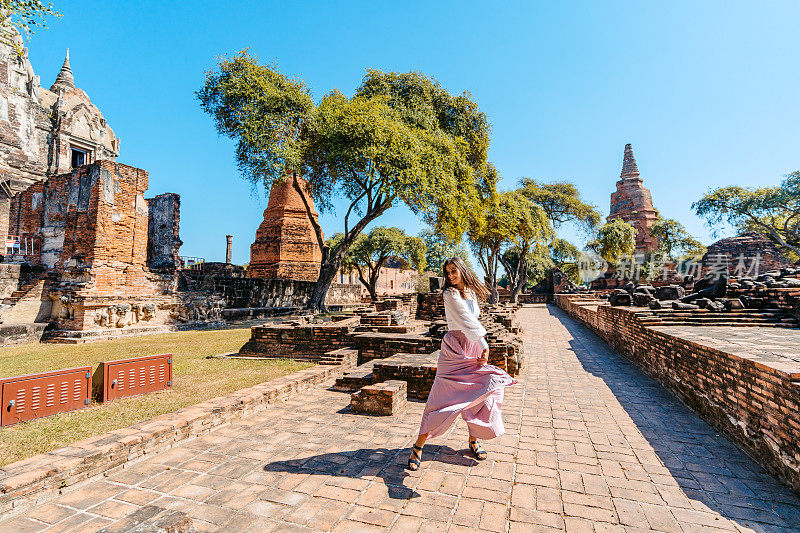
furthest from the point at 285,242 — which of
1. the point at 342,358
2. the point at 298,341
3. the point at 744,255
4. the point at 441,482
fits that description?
the point at 744,255

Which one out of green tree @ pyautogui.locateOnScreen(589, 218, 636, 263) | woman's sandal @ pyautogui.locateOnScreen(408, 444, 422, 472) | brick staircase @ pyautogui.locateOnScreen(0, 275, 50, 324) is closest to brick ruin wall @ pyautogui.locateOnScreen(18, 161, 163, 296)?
brick staircase @ pyautogui.locateOnScreen(0, 275, 50, 324)

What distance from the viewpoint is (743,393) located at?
3340 mm

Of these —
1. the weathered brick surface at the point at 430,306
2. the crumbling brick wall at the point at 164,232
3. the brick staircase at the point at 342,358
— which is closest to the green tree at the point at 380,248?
the crumbling brick wall at the point at 164,232

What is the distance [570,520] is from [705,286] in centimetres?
1037

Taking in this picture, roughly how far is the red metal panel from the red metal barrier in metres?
0.23

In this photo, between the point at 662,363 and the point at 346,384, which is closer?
the point at 346,384

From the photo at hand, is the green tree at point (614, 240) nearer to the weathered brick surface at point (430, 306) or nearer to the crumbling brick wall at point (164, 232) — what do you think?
the weathered brick surface at point (430, 306)

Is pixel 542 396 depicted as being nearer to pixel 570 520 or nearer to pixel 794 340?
pixel 570 520

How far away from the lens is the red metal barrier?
455cm

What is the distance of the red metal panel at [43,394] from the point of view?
3.68 metres

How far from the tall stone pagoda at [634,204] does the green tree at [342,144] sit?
25.3m

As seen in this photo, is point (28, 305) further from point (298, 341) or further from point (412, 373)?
point (412, 373)

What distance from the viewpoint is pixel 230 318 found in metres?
15.8

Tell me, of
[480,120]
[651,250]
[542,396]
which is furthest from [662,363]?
[651,250]
